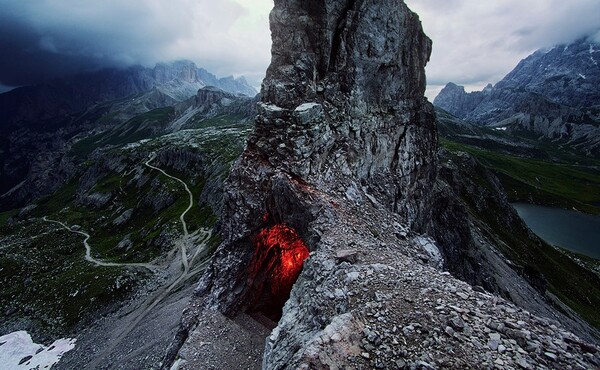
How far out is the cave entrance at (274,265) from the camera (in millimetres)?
35906

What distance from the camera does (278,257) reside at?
37969mm

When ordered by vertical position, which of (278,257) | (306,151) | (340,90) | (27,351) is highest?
(340,90)

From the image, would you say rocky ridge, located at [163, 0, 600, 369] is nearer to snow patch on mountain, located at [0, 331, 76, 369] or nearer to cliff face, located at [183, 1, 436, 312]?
cliff face, located at [183, 1, 436, 312]

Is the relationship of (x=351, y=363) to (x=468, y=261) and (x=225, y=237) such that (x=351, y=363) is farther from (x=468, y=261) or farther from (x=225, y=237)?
(x=468, y=261)

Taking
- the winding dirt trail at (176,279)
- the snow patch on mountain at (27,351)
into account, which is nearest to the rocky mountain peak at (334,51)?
the winding dirt trail at (176,279)

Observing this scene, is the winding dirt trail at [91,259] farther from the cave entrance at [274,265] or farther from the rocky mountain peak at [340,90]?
the rocky mountain peak at [340,90]

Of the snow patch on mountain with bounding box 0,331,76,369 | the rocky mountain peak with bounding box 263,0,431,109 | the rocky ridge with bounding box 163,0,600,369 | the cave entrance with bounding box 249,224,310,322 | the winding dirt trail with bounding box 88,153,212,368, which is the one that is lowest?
the snow patch on mountain with bounding box 0,331,76,369

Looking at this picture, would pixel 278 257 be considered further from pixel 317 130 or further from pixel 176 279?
pixel 176 279

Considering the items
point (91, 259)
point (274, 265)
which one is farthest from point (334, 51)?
point (91, 259)

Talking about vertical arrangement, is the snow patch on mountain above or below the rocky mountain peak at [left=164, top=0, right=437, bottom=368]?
below

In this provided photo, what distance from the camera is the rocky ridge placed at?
1372cm

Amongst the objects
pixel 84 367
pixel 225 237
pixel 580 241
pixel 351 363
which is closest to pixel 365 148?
pixel 225 237

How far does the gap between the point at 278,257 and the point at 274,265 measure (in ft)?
3.73

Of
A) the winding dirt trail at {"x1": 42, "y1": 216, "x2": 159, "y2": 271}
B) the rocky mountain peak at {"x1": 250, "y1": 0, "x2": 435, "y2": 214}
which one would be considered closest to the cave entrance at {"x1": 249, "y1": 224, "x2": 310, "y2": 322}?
the rocky mountain peak at {"x1": 250, "y1": 0, "x2": 435, "y2": 214}
